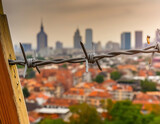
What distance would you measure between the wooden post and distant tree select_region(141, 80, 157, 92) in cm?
1133

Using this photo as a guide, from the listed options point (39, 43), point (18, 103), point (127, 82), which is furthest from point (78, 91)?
point (18, 103)

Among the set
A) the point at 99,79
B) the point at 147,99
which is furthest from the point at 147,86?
the point at 99,79

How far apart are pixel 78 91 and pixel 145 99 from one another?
332 centimetres

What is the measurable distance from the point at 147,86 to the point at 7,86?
1169cm

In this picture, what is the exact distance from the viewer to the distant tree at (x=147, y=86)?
11152 millimetres

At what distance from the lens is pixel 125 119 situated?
19.4ft

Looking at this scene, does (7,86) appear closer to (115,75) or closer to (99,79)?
(99,79)

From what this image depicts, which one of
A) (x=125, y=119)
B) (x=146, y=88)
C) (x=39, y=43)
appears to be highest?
(x=39, y=43)

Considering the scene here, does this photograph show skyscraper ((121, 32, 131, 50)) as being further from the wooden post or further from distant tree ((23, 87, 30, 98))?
the wooden post

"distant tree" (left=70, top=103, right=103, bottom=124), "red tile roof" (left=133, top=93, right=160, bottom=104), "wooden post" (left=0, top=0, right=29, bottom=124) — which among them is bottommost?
"red tile roof" (left=133, top=93, right=160, bottom=104)

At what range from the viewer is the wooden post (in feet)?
1.09

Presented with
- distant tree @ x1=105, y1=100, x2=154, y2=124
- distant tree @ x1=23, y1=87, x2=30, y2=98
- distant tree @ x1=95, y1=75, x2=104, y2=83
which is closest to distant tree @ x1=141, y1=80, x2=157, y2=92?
distant tree @ x1=95, y1=75, x2=104, y2=83

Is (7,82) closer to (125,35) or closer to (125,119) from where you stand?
(125,119)

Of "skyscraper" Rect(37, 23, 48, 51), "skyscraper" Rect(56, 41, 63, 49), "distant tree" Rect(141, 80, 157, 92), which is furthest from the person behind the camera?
"skyscraper" Rect(56, 41, 63, 49)
